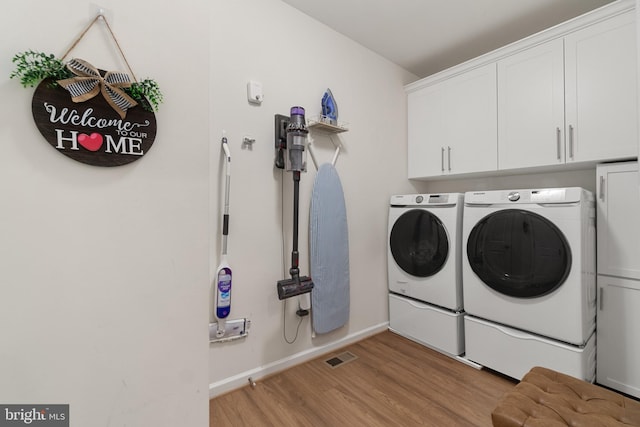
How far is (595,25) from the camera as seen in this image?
176 cm

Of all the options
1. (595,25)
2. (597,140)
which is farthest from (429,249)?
(595,25)

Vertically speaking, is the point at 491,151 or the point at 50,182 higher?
the point at 491,151

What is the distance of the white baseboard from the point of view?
5.49 ft

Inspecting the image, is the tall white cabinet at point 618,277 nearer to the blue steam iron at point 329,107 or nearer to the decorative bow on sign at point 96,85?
the blue steam iron at point 329,107

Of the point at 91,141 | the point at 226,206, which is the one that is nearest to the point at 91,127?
the point at 91,141

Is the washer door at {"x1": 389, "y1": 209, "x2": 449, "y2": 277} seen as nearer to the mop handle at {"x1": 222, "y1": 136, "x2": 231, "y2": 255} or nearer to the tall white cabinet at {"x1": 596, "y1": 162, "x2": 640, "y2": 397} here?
the tall white cabinet at {"x1": 596, "y1": 162, "x2": 640, "y2": 397}

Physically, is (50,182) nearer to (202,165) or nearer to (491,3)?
(202,165)

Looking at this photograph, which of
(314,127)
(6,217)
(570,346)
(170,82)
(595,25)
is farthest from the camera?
(314,127)

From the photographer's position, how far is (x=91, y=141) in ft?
2.83

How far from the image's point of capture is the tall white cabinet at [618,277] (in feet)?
5.45

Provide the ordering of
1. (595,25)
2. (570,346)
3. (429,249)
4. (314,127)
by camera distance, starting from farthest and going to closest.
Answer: (429,249), (314,127), (595,25), (570,346)

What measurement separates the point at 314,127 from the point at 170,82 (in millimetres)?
1240

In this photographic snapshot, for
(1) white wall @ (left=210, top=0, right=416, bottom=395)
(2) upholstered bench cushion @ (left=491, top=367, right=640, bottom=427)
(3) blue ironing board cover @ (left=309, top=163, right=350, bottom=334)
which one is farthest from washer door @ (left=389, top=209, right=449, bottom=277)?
(2) upholstered bench cushion @ (left=491, top=367, right=640, bottom=427)

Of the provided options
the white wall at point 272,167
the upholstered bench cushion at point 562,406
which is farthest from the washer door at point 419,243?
the upholstered bench cushion at point 562,406
